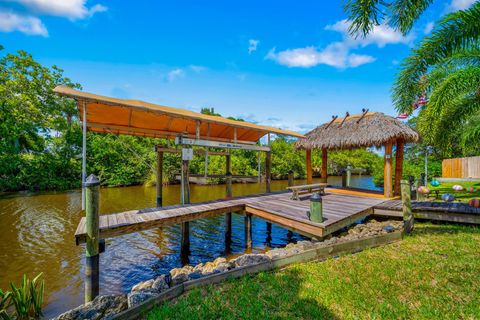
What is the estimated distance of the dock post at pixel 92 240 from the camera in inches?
167

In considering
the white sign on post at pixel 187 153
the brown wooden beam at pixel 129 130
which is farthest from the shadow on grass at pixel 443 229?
the brown wooden beam at pixel 129 130

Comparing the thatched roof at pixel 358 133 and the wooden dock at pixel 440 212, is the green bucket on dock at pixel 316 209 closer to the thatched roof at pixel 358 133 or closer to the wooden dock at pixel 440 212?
the wooden dock at pixel 440 212

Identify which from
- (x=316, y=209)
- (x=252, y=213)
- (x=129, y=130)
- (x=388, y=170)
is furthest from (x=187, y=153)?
(x=388, y=170)

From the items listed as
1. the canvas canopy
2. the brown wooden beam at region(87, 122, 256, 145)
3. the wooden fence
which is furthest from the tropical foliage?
the wooden fence

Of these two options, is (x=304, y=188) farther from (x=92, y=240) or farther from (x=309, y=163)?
(x=92, y=240)

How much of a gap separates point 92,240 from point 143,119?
17.4ft

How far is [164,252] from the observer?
7734mm

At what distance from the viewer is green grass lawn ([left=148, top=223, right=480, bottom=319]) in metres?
2.76

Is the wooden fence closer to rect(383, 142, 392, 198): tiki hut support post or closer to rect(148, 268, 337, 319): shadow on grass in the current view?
rect(383, 142, 392, 198): tiki hut support post

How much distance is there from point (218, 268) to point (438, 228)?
21.4 feet

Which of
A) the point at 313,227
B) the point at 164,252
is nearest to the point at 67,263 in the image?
the point at 164,252

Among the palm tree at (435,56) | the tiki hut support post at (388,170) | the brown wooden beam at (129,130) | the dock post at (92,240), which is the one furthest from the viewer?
the tiki hut support post at (388,170)

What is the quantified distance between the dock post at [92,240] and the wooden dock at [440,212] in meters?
8.56

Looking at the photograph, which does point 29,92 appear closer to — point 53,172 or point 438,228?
point 53,172
